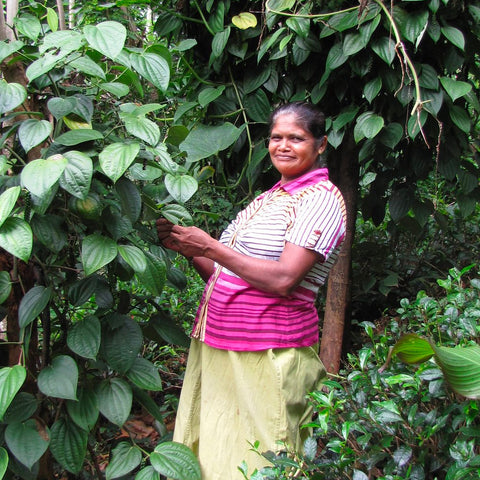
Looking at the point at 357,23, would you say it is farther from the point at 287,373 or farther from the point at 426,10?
the point at 287,373

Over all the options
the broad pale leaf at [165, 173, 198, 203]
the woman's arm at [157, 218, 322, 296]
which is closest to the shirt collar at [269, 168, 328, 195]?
the woman's arm at [157, 218, 322, 296]

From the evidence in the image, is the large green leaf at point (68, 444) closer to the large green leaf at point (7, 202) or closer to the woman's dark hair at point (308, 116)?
the large green leaf at point (7, 202)

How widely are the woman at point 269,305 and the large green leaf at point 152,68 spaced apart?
0.31 metres

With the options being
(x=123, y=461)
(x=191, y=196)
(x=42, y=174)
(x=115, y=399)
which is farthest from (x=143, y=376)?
(x=42, y=174)

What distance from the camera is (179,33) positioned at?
1.94 m

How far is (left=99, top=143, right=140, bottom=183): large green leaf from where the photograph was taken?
1.00 meters

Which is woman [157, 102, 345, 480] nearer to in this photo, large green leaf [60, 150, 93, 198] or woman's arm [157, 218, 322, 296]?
woman's arm [157, 218, 322, 296]

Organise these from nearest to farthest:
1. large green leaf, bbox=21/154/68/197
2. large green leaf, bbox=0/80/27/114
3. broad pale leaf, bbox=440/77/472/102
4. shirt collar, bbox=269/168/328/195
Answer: large green leaf, bbox=21/154/68/197
large green leaf, bbox=0/80/27/114
shirt collar, bbox=269/168/328/195
broad pale leaf, bbox=440/77/472/102

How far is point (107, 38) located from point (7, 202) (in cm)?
35

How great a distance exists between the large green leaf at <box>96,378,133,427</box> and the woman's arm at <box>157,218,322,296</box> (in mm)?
337

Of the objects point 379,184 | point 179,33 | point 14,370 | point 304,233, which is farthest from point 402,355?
point 179,33

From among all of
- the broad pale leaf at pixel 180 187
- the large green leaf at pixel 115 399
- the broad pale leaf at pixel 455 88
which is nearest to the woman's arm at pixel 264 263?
the broad pale leaf at pixel 180 187

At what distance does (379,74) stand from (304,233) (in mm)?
601

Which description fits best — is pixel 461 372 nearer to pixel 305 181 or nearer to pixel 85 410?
pixel 305 181
